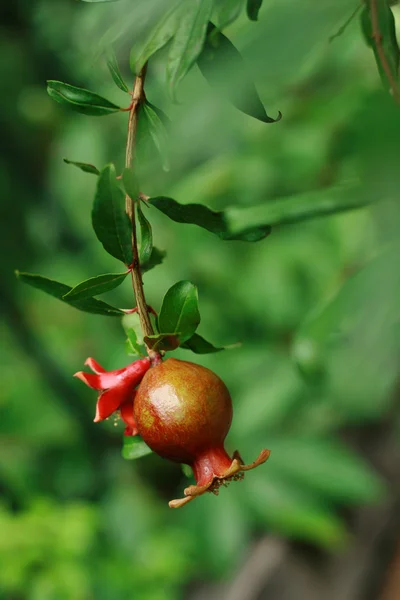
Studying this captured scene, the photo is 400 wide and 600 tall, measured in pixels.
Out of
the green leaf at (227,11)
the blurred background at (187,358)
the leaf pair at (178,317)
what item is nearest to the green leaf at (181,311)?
the leaf pair at (178,317)

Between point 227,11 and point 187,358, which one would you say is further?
point 187,358

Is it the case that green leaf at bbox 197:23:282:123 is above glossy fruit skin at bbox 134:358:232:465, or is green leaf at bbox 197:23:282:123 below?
above

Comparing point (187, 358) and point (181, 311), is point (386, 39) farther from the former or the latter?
point (187, 358)

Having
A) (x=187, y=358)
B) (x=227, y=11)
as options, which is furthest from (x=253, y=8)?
(x=187, y=358)

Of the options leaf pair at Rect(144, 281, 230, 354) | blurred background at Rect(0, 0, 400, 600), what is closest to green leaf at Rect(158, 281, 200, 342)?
leaf pair at Rect(144, 281, 230, 354)

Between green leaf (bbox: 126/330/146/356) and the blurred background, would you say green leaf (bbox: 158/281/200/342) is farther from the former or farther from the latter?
the blurred background

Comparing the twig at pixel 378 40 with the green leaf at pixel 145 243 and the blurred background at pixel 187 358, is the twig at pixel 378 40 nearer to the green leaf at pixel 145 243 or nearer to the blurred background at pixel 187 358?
the green leaf at pixel 145 243
